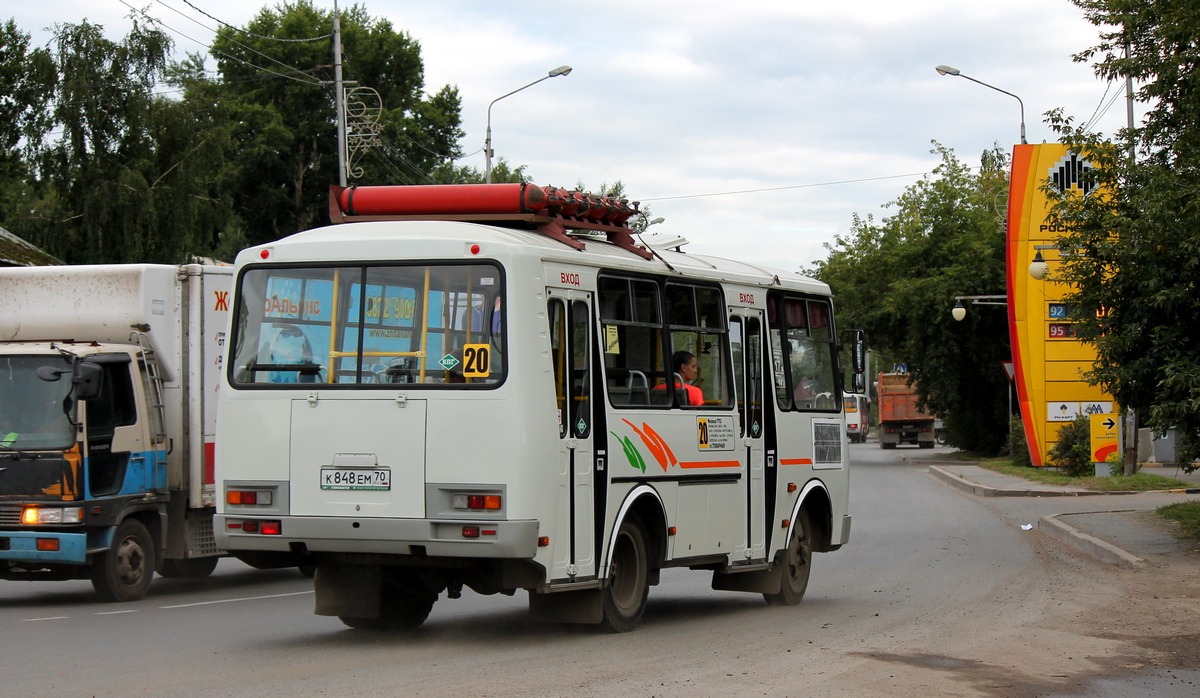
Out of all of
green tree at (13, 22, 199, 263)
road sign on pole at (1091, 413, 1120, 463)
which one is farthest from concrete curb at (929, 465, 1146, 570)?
green tree at (13, 22, 199, 263)

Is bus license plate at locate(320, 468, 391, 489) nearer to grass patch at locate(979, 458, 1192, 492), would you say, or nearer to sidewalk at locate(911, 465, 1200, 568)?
sidewalk at locate(911, 465, 1200, 568)

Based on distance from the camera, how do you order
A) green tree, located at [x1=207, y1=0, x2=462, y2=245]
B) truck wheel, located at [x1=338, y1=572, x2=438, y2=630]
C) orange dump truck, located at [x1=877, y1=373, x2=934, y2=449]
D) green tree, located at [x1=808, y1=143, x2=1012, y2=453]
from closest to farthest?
truck wheel, located at [x1=338, y1=572, x2=438, y2=630] < green tree, located at [x1=808, y1=143, x2=1012, y2=453] < green tree, located at [x1=207, y1=0, x2=462, y2=245] < orange dump truck, located at [x1=877, y1=373, x2=934, y2=449]

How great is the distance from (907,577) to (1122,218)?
4.80 m

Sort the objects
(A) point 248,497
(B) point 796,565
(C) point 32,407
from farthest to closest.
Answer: (B) point 796,565
(C) point 32,407
(A) point 248,497

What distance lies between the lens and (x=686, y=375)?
12.0 meters

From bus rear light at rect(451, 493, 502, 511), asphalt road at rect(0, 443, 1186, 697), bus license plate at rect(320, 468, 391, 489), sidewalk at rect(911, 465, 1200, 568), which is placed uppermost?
bus license plate at rect(320, 468, 391, 489)

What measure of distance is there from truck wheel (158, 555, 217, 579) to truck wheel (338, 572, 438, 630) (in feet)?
15.1

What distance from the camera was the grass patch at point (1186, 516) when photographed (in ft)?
62.8

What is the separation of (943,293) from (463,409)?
138 ft

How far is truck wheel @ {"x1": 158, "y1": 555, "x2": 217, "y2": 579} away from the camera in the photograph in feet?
51.5

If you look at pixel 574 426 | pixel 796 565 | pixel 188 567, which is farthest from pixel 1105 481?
pixel 574 426

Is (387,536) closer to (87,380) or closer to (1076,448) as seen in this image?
(87,380)

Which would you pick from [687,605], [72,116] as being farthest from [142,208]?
[687,605]

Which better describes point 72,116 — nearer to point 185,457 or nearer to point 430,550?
point 185,457
